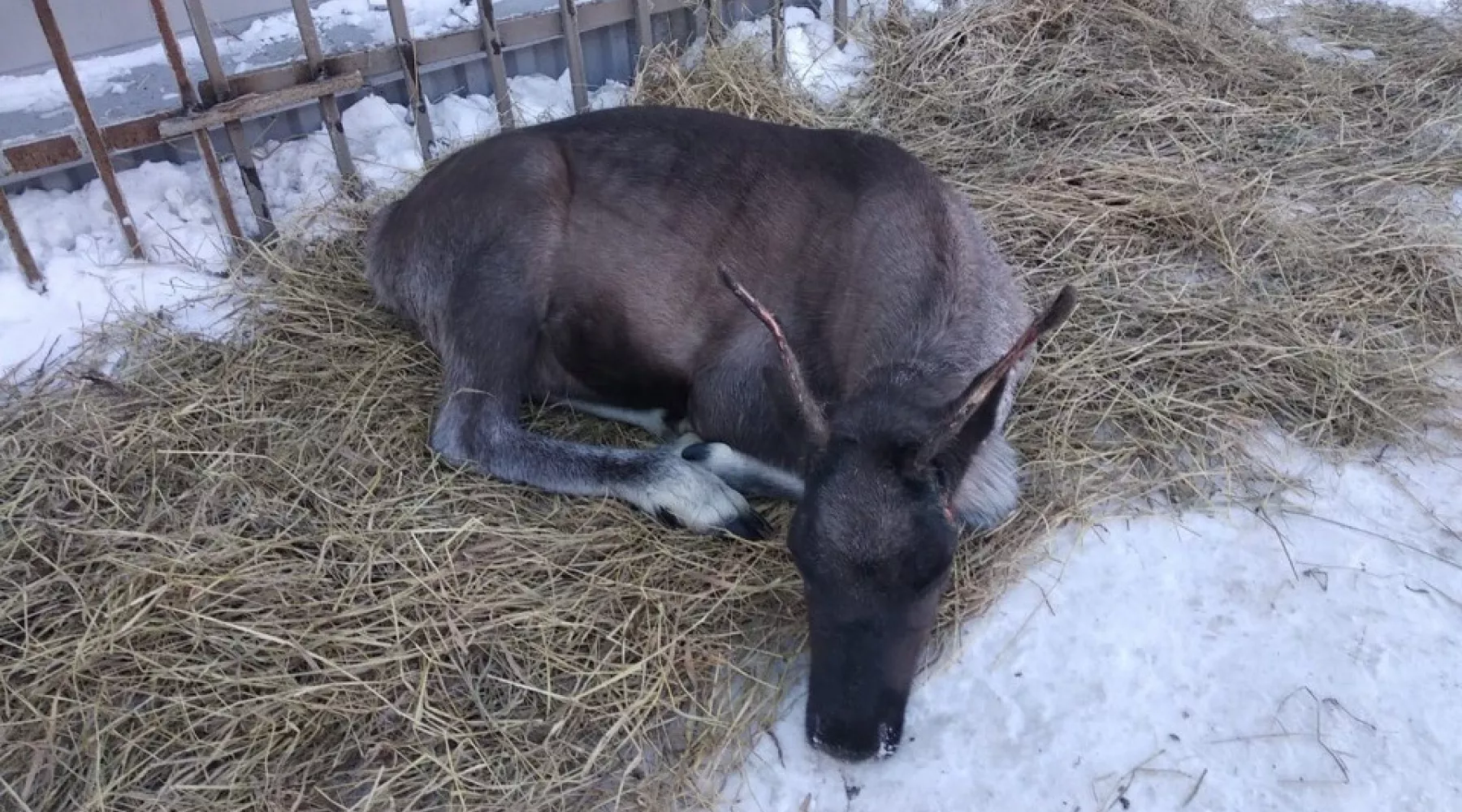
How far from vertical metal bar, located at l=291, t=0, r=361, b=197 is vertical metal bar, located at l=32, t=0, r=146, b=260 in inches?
34.0

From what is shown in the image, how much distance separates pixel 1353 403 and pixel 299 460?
3552 mm

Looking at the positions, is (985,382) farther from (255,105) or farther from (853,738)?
(255,105)

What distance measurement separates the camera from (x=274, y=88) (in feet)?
15.5

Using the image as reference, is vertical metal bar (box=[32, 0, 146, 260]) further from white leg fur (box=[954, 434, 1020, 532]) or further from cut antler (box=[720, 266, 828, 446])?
white leg fur (box=[954, 434, 1020, 532])

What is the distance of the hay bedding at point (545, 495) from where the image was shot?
111 inches

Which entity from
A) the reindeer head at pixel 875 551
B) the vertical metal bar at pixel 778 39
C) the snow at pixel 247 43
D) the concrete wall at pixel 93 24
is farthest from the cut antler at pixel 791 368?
the concrete wall at pixel 93 24

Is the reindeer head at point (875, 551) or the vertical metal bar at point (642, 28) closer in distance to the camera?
the reindeer head at point (875, 551)

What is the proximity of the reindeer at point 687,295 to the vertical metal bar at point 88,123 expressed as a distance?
3.58 ft

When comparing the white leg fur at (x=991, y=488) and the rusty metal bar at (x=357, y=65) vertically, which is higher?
the rusty metal bar at (x=357, y=65)

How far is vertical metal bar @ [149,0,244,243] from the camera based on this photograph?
14.2 ft

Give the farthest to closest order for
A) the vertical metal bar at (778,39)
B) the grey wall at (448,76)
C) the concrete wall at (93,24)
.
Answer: the vertical metal bar at (778,39) → the concrete wall at (93,24) → the grey wall at (448,76)

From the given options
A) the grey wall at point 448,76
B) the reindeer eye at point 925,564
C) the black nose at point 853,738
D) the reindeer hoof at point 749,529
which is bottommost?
the black nose at point 853,738

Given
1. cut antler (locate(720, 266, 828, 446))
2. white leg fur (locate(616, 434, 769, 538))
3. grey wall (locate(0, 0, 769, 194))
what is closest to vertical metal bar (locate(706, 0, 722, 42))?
grey wall (locate(0, 0, 769, 194))

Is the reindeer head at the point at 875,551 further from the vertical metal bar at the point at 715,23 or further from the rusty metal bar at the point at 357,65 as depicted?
the vertical metal bar at the point at 715,23
